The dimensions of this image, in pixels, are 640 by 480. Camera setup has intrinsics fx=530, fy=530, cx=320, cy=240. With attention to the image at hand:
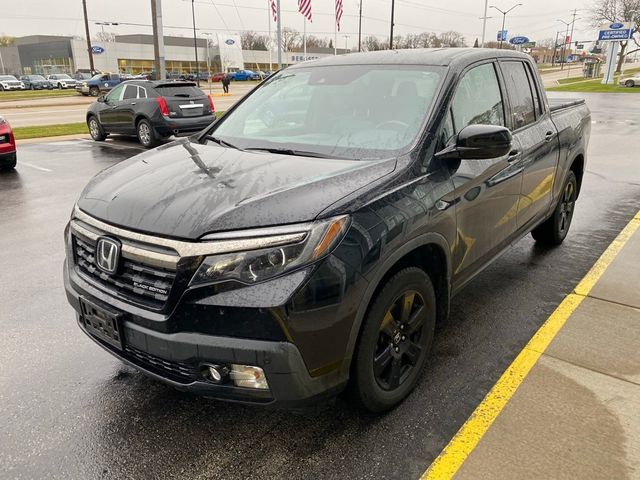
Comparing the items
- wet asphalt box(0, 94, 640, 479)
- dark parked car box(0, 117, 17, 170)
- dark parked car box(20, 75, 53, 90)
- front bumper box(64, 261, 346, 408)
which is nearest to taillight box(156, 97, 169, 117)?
dark parked car box(0, 117, 17, 170)

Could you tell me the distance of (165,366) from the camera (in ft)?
7.69

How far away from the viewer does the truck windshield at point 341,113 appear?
3.04 meters

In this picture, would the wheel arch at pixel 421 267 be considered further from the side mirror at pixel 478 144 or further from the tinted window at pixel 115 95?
the tinted window at pixel 115 95

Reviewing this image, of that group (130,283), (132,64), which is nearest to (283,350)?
(130,283)

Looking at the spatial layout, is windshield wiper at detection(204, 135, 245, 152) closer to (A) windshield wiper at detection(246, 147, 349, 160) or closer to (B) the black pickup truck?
(B) the black pickup truck

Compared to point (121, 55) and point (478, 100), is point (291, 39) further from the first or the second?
point (478, 100)

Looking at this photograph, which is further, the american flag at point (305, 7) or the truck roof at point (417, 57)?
the american flag at point (305, 7)

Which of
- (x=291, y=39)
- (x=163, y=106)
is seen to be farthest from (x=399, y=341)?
(x=291, y=39)

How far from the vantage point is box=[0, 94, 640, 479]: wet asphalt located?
96.6 inches

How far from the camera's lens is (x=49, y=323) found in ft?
12.6

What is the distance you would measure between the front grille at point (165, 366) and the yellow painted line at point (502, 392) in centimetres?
112

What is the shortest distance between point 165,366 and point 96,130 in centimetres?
1393

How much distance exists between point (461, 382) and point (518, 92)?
92.5 inches

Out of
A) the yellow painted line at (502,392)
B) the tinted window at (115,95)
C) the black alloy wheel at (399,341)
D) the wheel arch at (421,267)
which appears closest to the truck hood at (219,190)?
the wheel arch at (421,267)
